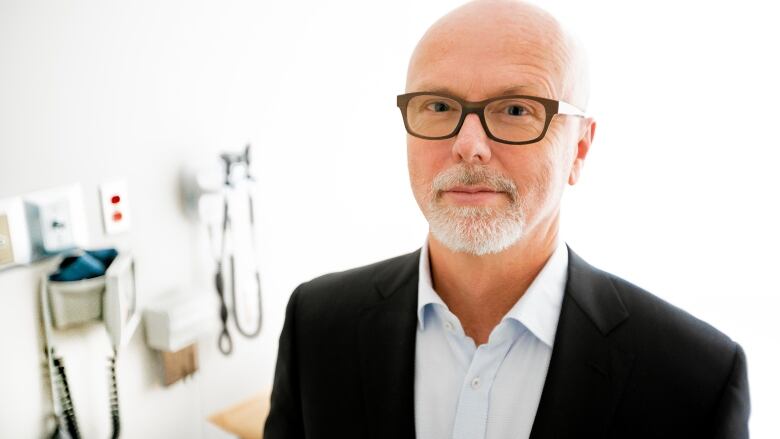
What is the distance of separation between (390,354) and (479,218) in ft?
0.95

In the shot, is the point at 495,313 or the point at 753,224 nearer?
the point at 495,313

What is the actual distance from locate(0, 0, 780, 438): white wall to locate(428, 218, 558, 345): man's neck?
0.72m

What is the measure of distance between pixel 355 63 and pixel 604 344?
4.76ft

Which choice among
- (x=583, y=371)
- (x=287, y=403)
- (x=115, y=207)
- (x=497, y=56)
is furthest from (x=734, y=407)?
(x=115, y=207)

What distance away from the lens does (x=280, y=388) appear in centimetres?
104

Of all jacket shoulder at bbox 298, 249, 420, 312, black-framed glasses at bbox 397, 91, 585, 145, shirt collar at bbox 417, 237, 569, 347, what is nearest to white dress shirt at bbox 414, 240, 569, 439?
shirt collar at bbox 417, 237, 569, 347

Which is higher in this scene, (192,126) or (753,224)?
(192,126)

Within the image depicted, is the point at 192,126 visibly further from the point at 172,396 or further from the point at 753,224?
the point at 753,224

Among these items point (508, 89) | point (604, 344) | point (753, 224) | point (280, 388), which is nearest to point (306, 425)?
point (280, 388)

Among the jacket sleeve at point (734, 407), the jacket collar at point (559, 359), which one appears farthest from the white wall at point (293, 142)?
the jacket sleeve at point (734, 407)

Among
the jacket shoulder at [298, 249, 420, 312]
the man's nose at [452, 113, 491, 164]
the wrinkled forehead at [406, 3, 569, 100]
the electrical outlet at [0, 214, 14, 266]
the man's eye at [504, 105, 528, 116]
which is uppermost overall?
the wrinkled forehead at [406, 3, 569, 100]

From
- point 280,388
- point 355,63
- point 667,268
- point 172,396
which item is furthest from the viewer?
point 355,63

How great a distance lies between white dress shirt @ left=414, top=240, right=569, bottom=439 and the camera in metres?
0.85

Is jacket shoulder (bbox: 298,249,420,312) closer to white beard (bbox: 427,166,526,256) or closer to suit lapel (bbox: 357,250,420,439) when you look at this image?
suit lapel (bbox: 357,250,420,439)
